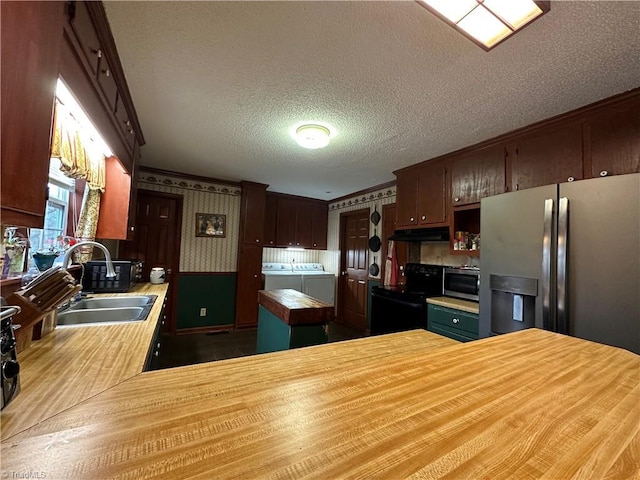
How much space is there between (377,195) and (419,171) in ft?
4.13

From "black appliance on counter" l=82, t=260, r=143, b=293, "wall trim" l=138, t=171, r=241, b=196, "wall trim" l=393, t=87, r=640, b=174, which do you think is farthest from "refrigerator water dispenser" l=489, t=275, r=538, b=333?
"wall trim" l=138, t=171, r=241, b=196

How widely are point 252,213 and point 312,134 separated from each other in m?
2.33

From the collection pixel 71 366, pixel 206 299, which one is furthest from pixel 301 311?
pixel 206 299

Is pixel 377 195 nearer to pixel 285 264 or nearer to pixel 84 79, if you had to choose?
pixel 285 264

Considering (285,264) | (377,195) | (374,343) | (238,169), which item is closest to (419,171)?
(377,195)

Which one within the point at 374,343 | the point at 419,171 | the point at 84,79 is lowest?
the point at 374,343

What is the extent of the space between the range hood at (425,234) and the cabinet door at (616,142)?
1.19m

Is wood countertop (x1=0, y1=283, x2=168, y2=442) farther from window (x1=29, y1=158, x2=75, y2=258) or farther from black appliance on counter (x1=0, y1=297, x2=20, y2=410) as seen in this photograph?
window (x1=29, y1=158, x2=75, y2=258)

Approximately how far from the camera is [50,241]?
1972 mm

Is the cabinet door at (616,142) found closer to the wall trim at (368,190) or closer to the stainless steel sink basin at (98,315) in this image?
the wall trim at (368,190)

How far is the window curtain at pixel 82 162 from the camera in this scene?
138 cm

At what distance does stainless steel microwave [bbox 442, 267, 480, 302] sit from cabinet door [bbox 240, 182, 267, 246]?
9.11ft

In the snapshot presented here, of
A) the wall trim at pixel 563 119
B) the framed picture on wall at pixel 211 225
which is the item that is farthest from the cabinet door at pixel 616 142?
the framed picture on wall at pixel 211 225

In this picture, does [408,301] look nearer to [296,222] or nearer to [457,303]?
[457,303]
